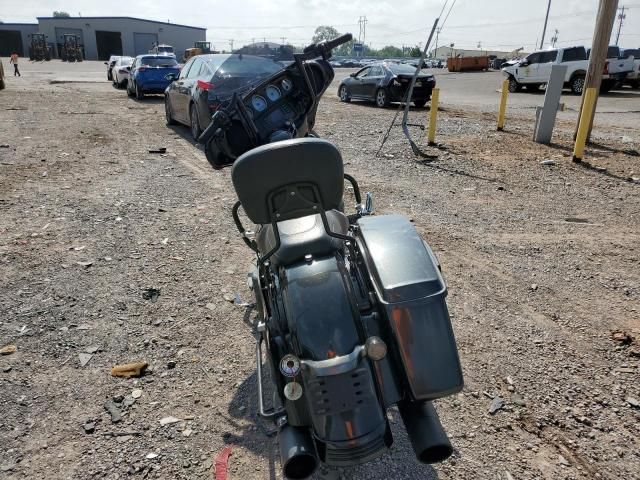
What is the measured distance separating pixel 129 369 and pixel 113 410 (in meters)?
0.38

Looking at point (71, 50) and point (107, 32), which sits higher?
point (107, 32)

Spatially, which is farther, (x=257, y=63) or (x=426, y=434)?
(x=257, y=63)

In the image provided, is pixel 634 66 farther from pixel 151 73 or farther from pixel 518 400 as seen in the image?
pixel 518 400

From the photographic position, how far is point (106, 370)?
3.13 metres

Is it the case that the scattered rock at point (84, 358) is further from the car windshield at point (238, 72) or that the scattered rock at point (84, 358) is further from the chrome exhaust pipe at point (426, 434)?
the chrome exhaust pipe at point (426, 434)

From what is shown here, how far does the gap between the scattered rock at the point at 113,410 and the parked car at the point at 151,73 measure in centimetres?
1635

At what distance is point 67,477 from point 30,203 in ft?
15.7

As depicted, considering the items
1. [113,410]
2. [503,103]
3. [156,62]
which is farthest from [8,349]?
[156,62]

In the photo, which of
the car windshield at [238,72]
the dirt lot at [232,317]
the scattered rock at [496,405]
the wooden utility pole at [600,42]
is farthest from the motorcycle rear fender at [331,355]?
the wooden utility pole at [600,42]

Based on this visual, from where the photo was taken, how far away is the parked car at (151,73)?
17328 millimetres

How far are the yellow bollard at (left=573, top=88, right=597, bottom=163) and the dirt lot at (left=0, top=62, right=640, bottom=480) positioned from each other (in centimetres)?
35

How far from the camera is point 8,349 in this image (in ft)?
10.8

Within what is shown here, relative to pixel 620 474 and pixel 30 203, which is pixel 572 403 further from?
pixel 30 203

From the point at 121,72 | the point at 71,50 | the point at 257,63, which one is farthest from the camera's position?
the point at 71,50
